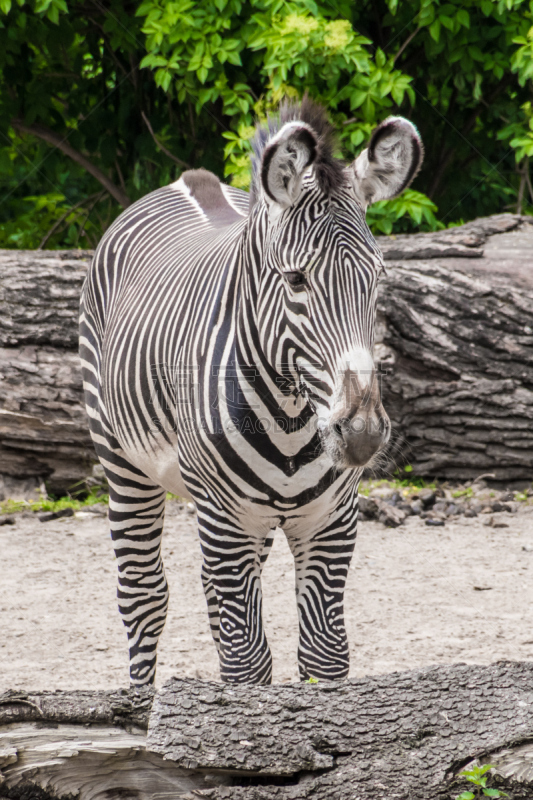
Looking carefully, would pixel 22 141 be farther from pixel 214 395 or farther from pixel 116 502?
pixel 214 395

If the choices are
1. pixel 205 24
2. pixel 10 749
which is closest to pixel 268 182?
pixel 10 749

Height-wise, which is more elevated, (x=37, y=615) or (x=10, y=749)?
(x=10, y=749)

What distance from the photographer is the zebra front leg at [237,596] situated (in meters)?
2.88

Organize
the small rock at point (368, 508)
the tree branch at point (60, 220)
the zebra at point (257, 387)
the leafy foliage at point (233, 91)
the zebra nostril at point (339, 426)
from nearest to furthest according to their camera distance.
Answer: the zebra nostril at point (339, 426) → the zebra at point (257, 387) → the small rock at point (368, 508) → the leafy foliage at point (233, 91) → the tree branch at point (60, 220)

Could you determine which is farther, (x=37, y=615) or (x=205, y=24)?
(x=205, y=24)

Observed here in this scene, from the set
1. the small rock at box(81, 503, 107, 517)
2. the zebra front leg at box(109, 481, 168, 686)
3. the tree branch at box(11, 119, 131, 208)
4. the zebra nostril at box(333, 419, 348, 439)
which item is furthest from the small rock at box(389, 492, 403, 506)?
the tree branch at box(11, 119, 131, 208)

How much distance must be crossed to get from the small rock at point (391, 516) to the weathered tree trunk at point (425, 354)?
2.09ft

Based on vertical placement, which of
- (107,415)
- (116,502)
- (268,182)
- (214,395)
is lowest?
(116,502)

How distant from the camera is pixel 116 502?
149 inches

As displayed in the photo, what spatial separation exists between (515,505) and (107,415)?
384 centimetres

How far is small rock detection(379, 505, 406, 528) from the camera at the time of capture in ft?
20.2

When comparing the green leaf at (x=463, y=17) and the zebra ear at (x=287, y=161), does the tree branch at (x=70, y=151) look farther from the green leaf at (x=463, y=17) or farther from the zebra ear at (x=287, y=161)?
the zebra ear at (x=287, y=161)

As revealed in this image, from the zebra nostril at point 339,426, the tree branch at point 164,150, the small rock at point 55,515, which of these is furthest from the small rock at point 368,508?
the tree branch at point 164,150

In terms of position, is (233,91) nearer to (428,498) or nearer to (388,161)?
(428,498)
